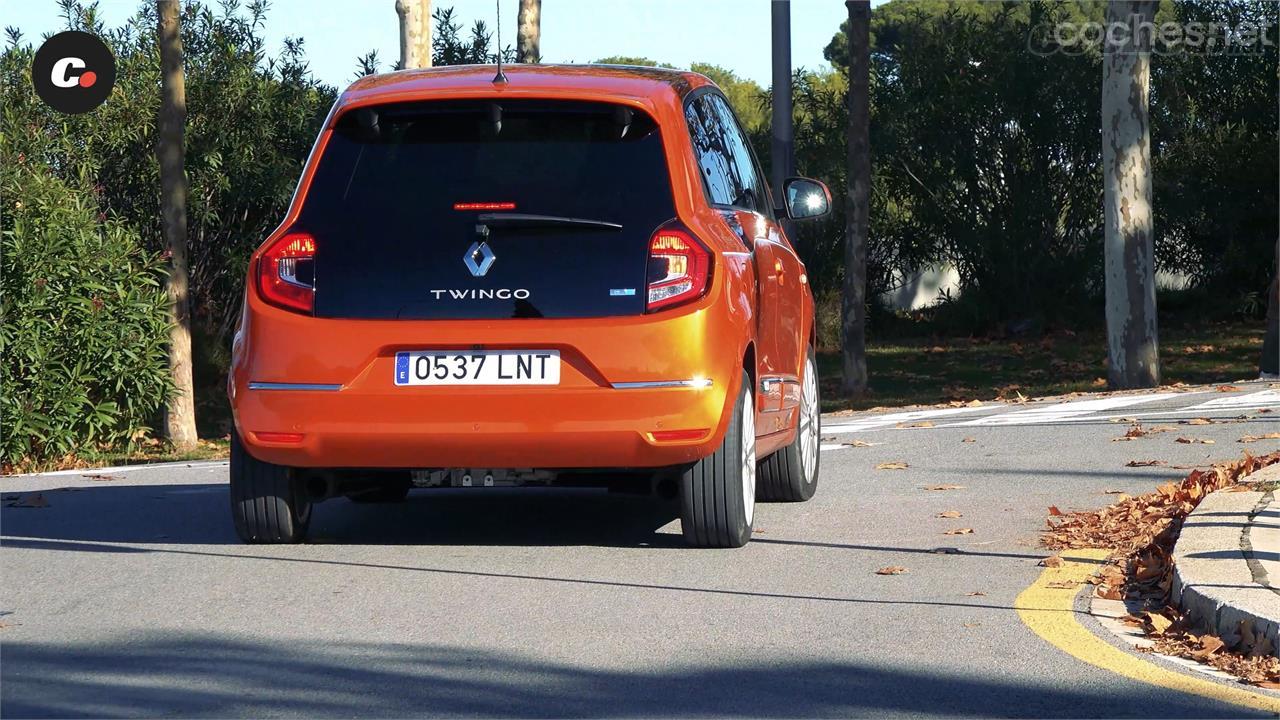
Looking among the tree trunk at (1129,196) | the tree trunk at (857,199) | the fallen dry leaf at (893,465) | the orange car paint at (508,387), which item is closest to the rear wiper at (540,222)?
the orange car paint at (508,387)

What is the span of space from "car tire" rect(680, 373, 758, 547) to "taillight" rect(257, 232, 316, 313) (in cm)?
154

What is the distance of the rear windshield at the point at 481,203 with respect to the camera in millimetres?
6762

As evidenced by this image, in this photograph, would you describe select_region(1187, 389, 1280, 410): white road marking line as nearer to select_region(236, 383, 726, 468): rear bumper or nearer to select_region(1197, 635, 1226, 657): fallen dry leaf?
select_region(236, 383, 726, 468): rear bumper

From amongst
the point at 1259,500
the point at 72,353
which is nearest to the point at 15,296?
the point at 72,353

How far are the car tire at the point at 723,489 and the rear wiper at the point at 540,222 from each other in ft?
2.79

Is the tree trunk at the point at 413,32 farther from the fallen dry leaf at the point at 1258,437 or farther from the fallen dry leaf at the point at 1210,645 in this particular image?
the fallen dry leaf at the point at 1210,645

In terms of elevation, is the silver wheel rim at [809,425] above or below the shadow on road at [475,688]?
above

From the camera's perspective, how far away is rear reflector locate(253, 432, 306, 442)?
6879 mm

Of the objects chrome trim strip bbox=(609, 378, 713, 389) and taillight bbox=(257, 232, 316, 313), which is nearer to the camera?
chrome trim strip bbox=(609, 378, 713, 389)

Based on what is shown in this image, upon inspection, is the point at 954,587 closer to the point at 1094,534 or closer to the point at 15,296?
the point at 1094,534

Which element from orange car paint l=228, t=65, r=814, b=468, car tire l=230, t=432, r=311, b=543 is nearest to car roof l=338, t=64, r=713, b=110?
orange car paint l=228, t=65, r=814, b=468

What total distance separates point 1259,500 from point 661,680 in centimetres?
351

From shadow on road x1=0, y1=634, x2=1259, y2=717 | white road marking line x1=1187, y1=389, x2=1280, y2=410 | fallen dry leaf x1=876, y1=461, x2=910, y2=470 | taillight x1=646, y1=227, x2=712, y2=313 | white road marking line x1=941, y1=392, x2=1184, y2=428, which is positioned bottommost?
→ white road marking line x1=941, y1=392, x2=1184, y2=428

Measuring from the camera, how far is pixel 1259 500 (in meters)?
7.63
